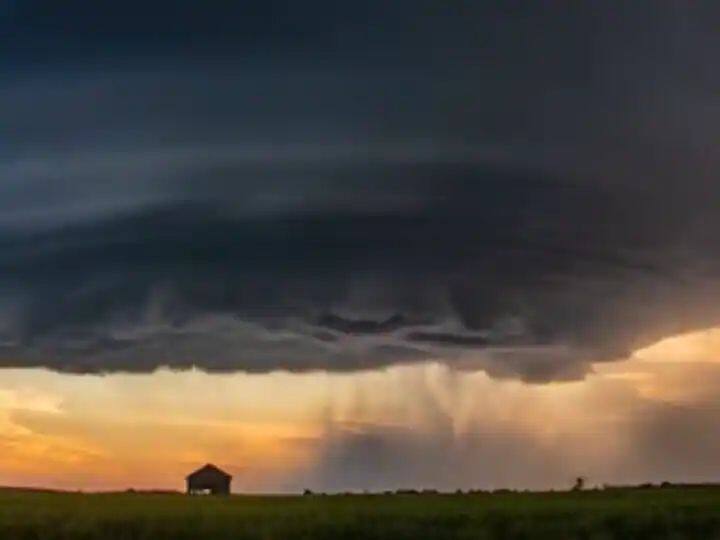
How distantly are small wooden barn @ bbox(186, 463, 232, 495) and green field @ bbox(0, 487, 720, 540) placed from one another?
38.9 m

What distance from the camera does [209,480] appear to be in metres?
114

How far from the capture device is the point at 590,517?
210 ft

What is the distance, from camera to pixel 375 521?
6353 centimetres

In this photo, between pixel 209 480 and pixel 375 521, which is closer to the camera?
pixel 375 521

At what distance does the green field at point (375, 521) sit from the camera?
200ft

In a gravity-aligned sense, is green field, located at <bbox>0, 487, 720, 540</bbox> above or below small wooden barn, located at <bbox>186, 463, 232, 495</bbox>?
below

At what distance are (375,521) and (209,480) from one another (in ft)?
171

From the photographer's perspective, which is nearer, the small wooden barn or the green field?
the green field

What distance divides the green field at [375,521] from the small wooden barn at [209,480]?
3892 centimetres

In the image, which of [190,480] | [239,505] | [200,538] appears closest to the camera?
[200,538]

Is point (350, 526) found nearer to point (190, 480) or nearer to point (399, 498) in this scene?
point (399, 498)

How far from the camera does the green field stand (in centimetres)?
6088

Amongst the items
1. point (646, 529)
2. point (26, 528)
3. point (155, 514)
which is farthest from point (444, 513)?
point (26, 528)

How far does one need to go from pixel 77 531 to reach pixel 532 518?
21435 mm
